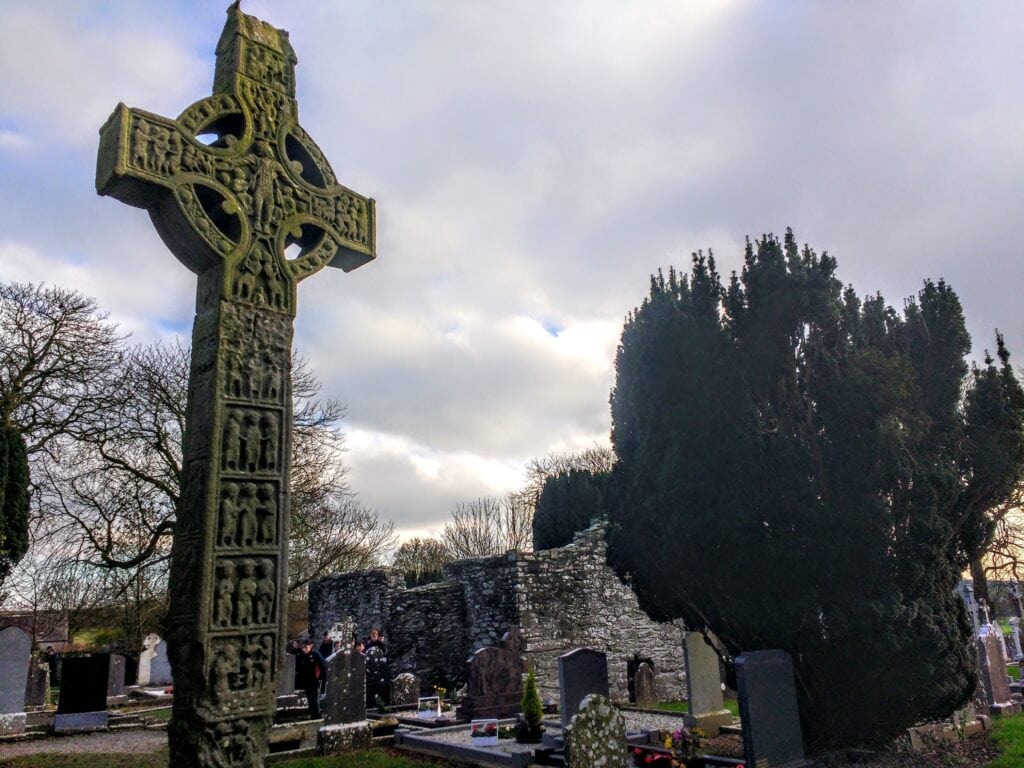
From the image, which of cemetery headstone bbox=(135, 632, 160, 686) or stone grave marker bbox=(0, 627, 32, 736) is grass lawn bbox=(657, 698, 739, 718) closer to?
stone grave marker bbox=(0, 627, 32, 736)

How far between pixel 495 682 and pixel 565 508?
750cm

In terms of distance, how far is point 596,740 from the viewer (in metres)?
6.18

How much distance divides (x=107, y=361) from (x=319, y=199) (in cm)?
1331

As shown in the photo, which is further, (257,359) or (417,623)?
(417,623)

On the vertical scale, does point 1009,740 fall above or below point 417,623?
below

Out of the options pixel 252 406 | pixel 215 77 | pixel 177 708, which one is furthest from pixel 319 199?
pixel 177 708

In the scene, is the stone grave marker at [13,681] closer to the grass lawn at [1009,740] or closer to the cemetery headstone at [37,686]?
the cemetery headstone at [37,686]

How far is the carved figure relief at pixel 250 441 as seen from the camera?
3.31 metres

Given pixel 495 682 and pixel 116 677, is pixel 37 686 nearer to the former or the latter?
pixel 116 677

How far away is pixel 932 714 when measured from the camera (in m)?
7.81

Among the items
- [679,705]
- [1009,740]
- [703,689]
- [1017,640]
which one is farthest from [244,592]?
[1017,640]

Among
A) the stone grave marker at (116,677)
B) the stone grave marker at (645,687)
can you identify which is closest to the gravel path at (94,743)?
the stone grave marker at (116,677)


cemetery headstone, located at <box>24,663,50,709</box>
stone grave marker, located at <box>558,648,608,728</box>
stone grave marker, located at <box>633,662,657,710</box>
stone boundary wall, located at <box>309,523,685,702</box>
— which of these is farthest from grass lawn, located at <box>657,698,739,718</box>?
cemetery headstone, located at <box>24,663,50,709</box>

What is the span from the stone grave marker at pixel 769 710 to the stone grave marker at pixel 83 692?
1134 cm
